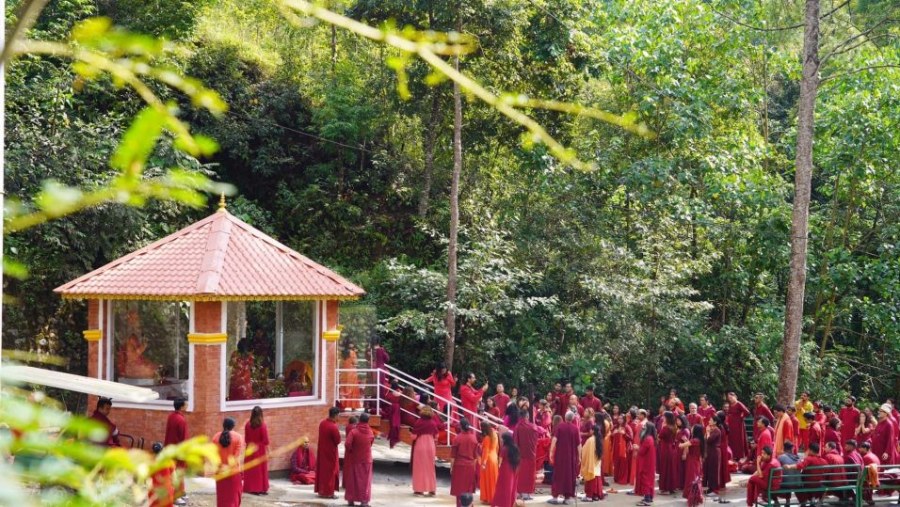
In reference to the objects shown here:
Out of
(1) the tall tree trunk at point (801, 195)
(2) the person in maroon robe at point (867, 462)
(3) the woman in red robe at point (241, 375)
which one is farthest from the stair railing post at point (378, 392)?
(2) the person in maroon robe at point (867, 462)

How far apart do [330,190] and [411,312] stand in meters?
6.86

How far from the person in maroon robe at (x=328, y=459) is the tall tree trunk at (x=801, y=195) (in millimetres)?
7868

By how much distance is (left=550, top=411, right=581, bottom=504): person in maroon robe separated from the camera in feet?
50.8

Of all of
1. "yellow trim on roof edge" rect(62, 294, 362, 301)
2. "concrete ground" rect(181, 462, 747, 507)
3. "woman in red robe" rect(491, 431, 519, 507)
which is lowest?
"concrete ground" rect(181, 462, 747, 507)

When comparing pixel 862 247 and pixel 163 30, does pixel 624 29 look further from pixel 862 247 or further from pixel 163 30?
pixel 163 30

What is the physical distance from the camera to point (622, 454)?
1772 centimetres

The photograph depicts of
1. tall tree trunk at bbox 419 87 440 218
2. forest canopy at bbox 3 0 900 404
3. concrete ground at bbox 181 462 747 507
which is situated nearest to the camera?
concrete ground at bbox 181 462 747 507

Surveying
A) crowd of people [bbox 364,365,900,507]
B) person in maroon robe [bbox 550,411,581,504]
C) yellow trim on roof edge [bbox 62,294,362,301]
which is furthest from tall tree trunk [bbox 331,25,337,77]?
person in maroon robe [bbox 550,411,581,504]

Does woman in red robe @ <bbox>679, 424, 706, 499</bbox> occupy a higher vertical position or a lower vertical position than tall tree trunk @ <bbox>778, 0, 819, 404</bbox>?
lower

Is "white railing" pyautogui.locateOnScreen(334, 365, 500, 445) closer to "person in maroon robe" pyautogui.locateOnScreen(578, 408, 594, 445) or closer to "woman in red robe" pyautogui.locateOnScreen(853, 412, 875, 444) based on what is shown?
"person in maroon robe" pyautogui.locateOnScreen(578, 408, 594, 445)

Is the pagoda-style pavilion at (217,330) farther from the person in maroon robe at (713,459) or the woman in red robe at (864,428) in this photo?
the woman in red robe at (864,428)

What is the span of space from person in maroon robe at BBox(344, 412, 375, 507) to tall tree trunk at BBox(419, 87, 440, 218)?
11233 mm

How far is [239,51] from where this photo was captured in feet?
91.7

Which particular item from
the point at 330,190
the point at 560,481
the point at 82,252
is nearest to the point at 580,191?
the point at 330,190
